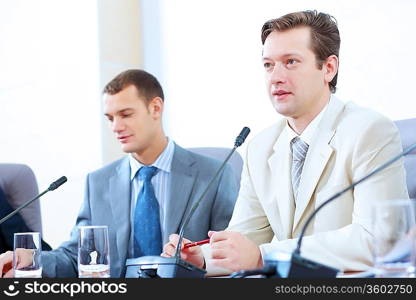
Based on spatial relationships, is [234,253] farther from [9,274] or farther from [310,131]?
[9,274]

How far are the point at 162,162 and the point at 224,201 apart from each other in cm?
32

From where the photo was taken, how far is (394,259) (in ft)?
3.81

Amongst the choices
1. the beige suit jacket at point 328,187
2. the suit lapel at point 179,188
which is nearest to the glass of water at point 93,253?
the beige suit jacket at point 328,187

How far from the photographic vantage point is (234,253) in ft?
5.94

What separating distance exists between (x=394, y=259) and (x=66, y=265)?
5.23 feet

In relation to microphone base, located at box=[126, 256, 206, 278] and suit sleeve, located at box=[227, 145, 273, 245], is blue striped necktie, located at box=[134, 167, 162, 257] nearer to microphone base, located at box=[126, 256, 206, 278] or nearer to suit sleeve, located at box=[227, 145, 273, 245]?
suit sleeve, located at box=[227, 145, 273, 245]

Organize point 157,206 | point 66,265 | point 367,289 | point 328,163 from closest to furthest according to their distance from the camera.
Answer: point 367,289, point 328,163, point 66,265, point 157,206

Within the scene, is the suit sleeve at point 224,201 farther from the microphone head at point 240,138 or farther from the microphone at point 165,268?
the microphone at point 165,268

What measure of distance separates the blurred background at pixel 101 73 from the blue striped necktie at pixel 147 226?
94 centimetres

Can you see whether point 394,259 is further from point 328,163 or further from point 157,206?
point 157,206

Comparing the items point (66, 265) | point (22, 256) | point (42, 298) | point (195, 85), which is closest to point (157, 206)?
point (66, 265)

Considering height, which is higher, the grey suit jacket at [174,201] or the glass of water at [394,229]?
the glass of water at [394,229]

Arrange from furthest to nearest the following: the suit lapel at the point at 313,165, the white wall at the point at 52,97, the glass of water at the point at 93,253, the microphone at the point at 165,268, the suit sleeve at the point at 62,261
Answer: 1. the white wall at the point at 52,97
2. the suit sleeve at the point at 62,261
3. the suit lapel at the point at 313,165
4. the glass of water at the point at 93,253
5. the microphone at the point at 165,268

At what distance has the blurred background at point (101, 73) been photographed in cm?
376
